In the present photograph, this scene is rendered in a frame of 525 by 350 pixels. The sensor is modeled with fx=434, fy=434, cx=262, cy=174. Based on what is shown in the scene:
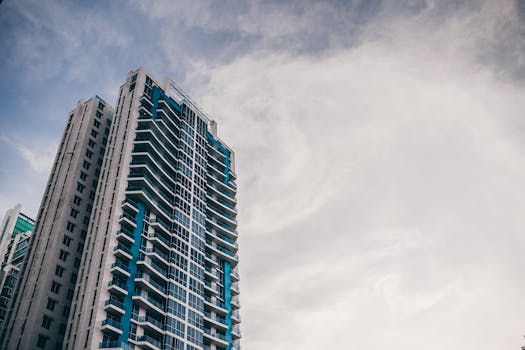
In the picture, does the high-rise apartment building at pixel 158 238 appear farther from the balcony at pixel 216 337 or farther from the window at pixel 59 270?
the window at pixel 59 270

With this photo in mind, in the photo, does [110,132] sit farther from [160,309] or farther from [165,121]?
[160,309]

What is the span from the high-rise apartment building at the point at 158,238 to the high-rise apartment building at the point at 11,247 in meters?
48.4

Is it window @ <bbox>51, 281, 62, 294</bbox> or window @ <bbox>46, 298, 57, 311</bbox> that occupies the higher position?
window @ <bbox>51, 281, 62, 294</bbox>

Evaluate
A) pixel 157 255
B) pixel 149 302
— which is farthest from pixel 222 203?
pixel 149 302

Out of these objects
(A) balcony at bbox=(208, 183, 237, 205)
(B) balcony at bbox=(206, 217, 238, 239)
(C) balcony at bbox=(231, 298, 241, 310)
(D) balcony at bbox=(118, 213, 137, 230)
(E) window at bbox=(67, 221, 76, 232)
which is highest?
(A) balcony at bbox=(208, 183, 237, 205)

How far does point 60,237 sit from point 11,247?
69057 mm

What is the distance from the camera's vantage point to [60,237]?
79625 mm

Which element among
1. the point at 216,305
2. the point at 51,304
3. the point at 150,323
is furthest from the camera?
the point at 216,305

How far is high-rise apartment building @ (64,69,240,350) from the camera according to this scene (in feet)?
229

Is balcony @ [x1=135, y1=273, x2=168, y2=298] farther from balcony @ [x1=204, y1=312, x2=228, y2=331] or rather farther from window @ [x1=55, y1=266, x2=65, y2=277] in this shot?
window @ [x1=55, y1=266, x2=65, y2=277]

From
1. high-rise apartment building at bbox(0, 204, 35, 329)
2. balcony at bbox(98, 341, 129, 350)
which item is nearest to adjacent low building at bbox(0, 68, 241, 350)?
balcony at bbox(98, 341, 129, 350)

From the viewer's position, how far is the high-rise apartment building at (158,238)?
69.9 m

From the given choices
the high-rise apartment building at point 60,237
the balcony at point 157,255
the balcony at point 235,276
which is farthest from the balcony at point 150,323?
the balcony at point 235,276

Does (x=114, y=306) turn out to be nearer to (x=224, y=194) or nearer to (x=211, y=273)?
(x=211, y=273)
